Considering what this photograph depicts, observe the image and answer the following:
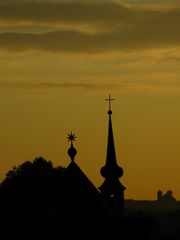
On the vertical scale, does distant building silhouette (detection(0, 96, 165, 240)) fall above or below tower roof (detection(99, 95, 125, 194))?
below

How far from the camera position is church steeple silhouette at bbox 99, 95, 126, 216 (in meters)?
125

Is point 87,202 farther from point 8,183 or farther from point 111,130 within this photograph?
point 111,130

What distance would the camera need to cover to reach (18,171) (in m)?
118

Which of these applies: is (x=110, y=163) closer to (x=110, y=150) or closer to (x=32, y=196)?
(x=110, y=150)

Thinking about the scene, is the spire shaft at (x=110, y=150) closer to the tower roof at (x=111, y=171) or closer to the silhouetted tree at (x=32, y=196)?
the tower roof at (x=111, y=171)

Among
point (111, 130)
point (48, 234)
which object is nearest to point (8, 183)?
point (48, 234)

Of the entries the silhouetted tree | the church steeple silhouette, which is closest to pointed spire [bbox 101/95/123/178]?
the church steeple silhouette

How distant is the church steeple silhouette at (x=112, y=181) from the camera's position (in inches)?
4921

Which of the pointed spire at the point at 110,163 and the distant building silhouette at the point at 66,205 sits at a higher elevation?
the pointed spire at the point at 110,163

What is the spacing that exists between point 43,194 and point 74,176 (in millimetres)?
8058

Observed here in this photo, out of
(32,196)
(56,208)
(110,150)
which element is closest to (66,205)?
(56,208)

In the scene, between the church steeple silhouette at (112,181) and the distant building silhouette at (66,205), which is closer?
the distant building silhouette at (66,205)

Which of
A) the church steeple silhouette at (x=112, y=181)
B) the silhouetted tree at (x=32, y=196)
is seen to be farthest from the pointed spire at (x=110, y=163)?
the silhouetted tree at (x=32, y=196)

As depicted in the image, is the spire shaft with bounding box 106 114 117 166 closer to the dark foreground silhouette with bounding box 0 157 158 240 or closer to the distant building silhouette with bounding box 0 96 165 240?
the distant building silhouette with bounding box 0 96 165 240
